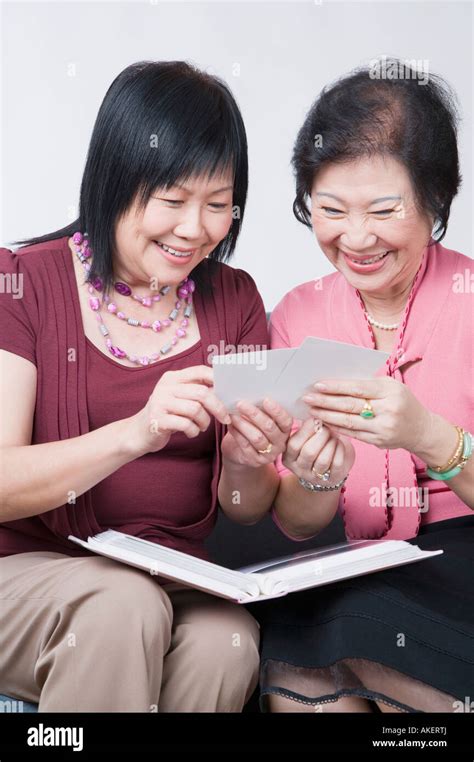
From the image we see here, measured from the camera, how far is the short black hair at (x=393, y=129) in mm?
1941

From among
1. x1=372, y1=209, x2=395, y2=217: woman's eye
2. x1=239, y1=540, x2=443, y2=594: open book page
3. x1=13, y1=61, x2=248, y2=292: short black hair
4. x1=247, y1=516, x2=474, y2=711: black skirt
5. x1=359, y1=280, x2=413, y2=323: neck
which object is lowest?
x1=247, y1=516, x2=474, y2=711: black skirt

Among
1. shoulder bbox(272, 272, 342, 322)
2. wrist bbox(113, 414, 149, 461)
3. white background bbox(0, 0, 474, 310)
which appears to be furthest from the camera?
white background bbox(0, 0, 474, 310)

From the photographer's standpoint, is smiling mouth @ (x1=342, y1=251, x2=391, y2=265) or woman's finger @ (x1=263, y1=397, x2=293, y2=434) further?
smiling mouth @ (x1=342, y1=251, x2=391, y2=265)

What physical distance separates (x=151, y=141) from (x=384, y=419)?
1.97 ft

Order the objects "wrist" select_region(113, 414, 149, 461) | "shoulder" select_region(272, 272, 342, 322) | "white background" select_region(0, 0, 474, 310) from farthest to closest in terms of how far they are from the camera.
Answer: "white background" select_region(0, 0, 474, 310) → "shoulder" select_region(272, 272, 342, 322) → "wrist" select_region(113, 414, 149, 461)

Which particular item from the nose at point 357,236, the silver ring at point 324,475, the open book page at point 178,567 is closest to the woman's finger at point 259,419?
the silver ring at point 324,475

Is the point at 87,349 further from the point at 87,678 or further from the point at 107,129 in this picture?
the point at 87,678

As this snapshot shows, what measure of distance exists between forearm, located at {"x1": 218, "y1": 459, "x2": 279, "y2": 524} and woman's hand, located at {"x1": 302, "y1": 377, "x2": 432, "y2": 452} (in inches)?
Answer: 9.2

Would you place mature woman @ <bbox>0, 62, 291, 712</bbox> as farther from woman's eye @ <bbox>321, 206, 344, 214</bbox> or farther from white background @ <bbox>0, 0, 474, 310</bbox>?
white background @ <bbox>0, 0, 474, 310</bbox>

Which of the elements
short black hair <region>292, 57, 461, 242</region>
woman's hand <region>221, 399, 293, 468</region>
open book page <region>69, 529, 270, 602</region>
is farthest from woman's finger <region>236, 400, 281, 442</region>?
short black hair <region>292, 57, 461, 242</region>

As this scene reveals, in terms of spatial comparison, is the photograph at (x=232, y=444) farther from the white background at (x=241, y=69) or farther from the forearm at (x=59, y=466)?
the white background at (x=241, y=69)

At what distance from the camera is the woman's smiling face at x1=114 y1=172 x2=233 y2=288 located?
72.4 inches

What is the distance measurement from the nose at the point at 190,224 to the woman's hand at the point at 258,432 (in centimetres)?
31

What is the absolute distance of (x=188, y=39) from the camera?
139 inches
